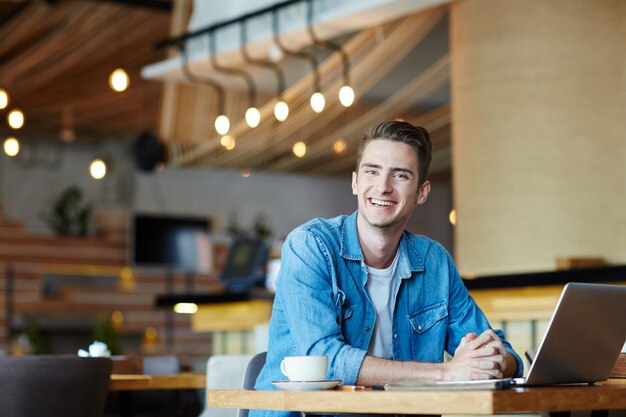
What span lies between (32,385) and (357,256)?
4.50 feet

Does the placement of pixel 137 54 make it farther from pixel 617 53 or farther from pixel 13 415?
pixel 13 415

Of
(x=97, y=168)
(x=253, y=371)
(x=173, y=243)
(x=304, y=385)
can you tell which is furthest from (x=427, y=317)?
(x=173, y=243)

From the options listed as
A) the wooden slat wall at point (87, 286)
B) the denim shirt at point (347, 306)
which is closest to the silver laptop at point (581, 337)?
the denim shirt at point (347, 306)

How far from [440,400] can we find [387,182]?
799mm

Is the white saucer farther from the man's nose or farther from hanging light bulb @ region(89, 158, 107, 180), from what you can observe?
hanging light bulb @ region(89, 158, 107, 180)

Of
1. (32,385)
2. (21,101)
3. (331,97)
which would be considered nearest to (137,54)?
(21,101)

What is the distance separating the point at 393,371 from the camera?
205 centimetres

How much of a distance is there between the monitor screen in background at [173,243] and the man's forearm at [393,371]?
1152cm

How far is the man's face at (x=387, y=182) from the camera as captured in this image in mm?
2295

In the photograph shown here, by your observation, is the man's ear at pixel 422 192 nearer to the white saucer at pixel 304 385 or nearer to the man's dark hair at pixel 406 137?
the man's dark hair at pixel 406 137

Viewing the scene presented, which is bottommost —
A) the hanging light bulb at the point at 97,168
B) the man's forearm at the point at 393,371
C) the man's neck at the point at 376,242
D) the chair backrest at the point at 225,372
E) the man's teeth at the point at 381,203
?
the man's forearm at the point at 393,371

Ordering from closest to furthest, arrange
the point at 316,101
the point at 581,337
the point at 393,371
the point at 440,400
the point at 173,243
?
the point at 440,400 → the point at 581,337 → the point at 393,371 → the point at 316,101 → the point at 173,243

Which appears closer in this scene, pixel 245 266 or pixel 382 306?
pixel 382 306

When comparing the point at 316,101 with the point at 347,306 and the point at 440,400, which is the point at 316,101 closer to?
the point at 347,306
